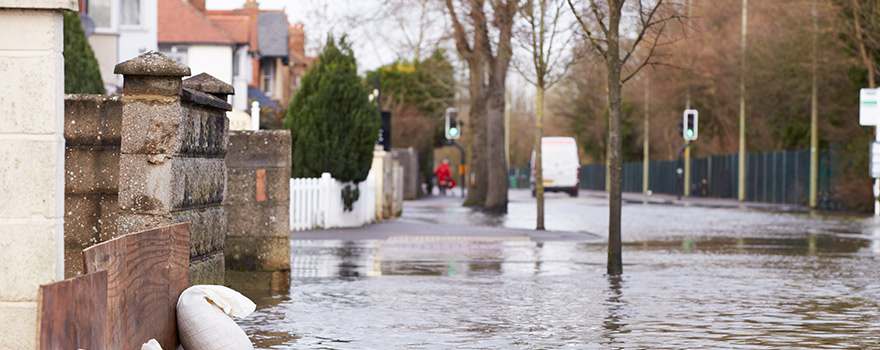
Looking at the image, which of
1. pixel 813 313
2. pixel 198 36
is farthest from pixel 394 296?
pixel 198 36

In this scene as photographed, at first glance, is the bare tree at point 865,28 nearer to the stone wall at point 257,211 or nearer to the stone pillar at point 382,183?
the stone pillar at point 382,183

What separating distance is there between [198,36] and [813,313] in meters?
47.2

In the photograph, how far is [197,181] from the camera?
8.96 m

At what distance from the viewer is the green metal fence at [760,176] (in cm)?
4516

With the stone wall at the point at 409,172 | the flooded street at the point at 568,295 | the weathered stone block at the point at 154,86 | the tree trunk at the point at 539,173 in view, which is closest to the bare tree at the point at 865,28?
the tree trunk at the point at 539,173

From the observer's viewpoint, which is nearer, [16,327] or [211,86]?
[16,327]

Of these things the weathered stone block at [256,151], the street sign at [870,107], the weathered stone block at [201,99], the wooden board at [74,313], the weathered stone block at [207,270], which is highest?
the street sign at [870,107]

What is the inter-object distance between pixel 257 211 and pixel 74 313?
856 centimetres

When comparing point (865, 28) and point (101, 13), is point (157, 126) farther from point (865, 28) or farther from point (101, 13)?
point (865, 28)

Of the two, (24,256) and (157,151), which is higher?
(157,151)

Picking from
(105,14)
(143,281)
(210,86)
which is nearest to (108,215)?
(210,86)

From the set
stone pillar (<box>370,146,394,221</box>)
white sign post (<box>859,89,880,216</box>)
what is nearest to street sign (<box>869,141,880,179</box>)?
white sign post (<box>859,89,880,216</box>)

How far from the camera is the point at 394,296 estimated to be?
42.2 feet

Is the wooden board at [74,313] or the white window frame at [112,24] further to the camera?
the white window frame at [112,24]
